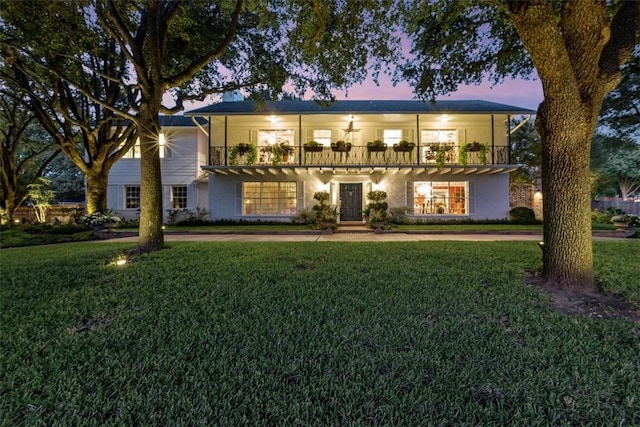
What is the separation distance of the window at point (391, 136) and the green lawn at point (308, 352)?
1119cm

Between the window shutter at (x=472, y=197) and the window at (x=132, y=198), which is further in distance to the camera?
the window at (x=132, y=198)

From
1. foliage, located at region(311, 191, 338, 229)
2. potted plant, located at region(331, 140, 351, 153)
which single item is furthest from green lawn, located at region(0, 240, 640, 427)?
potted plant, located at region(331, 140, 351, 153)

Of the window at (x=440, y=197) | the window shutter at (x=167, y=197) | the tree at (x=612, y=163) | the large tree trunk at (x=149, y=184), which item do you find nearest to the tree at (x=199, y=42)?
the large tree trunk at (x=149, y=184)

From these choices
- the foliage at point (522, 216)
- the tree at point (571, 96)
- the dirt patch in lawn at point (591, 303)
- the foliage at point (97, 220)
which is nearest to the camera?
the dirt patch in lawn at point (591, 303)

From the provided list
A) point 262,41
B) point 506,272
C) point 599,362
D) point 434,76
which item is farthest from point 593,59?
point 262,41

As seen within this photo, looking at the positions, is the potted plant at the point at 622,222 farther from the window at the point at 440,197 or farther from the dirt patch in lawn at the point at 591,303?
the dirt patch in lawn at the point at 591,303

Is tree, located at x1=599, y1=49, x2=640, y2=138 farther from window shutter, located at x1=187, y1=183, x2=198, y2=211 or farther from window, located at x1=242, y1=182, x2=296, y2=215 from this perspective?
window shutter, located at x1=187, y1=183, x2=198, y2=211

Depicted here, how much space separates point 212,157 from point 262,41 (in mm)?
6190

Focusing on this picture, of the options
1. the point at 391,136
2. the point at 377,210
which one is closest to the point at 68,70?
the point at 377,210

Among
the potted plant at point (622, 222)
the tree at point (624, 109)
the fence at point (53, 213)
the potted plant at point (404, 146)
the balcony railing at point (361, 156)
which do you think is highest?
the tree at point (624, 109)

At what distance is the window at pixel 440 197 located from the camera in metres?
14.7

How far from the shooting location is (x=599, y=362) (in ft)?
7.32

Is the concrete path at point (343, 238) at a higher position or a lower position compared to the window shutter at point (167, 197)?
lower

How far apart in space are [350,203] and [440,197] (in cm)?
462
